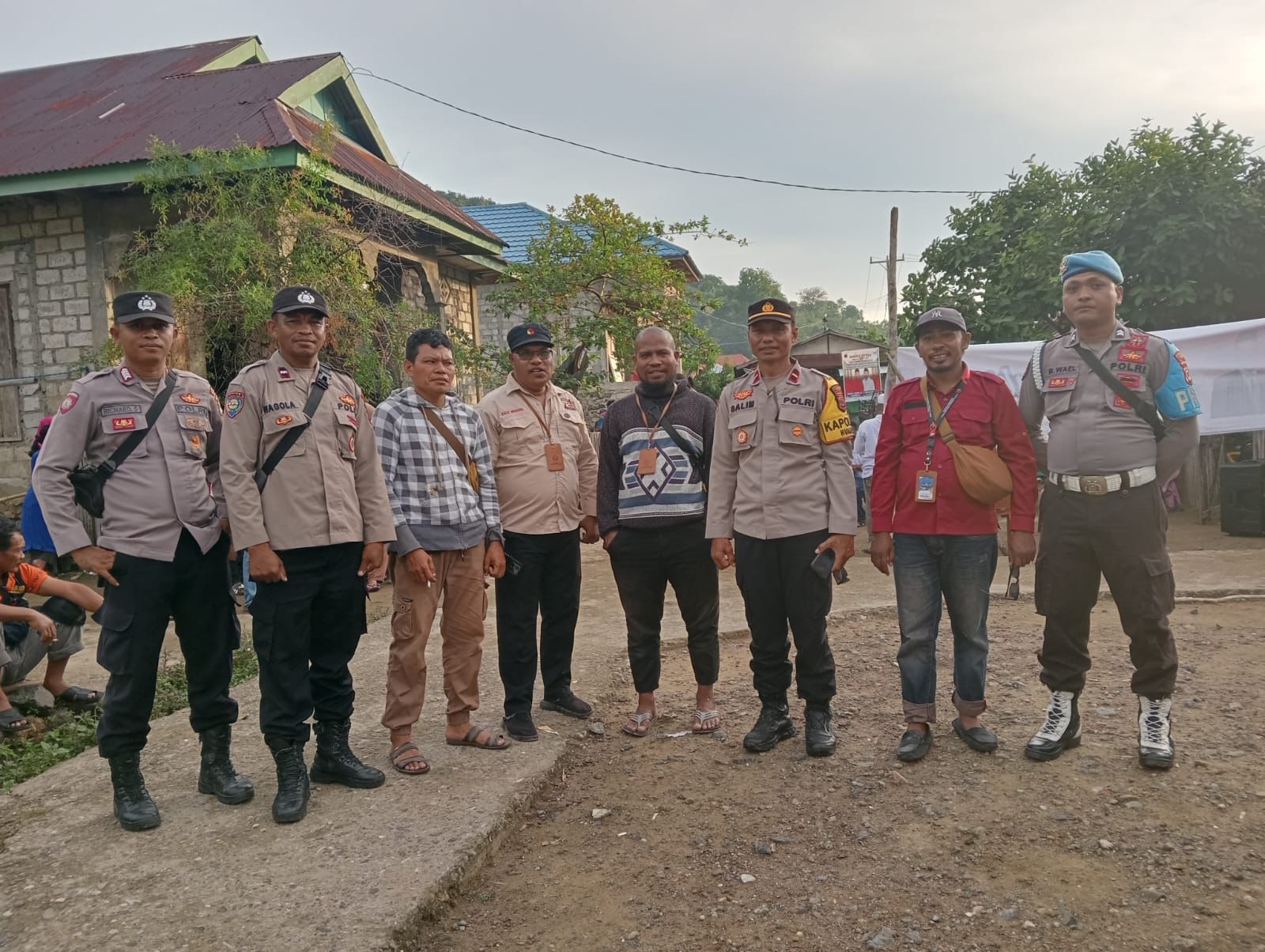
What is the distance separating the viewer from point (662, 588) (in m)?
4.29

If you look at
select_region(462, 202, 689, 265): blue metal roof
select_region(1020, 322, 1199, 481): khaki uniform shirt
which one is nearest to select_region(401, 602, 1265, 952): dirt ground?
select_region(1020, 322, 1199, 481): khaki uniform shirt

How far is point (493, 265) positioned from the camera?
1389 cm

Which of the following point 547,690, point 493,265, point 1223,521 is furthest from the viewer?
point 493,265

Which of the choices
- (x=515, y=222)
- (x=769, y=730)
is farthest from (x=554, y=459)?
(x=515, y=222)

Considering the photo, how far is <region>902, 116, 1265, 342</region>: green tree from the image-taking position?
1170cm

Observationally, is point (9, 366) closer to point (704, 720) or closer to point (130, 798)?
point (130, 798)

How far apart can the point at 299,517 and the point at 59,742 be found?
2457 mm

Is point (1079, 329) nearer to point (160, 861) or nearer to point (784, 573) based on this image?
point (784, 573)

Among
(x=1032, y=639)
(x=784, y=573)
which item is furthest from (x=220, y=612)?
(x=1032, y=639)

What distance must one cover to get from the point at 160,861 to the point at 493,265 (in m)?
11.7

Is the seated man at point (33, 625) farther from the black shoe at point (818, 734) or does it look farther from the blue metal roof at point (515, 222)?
the blue metal roof at point (515, 222)

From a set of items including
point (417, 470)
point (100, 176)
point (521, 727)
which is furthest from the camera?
point (100, 176)

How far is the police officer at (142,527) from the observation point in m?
3.21

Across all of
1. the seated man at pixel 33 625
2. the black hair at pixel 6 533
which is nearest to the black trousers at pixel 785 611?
the seated man at pixel 33 625
